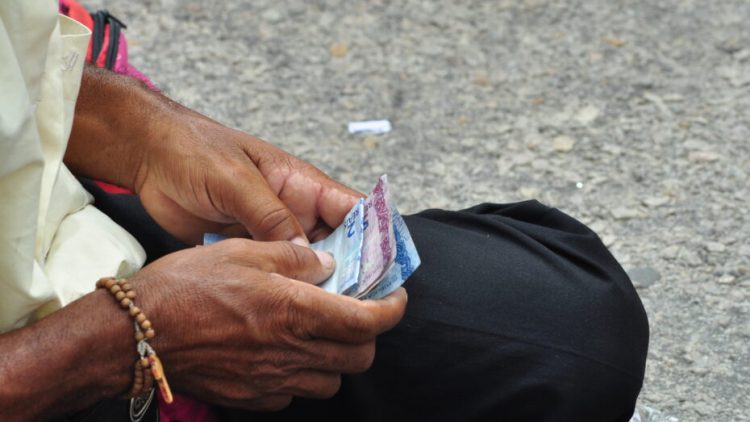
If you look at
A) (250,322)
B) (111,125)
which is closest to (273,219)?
(250,322)

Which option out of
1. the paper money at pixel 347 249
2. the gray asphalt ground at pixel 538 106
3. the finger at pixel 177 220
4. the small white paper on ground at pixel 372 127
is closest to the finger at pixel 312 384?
the paper money at pixel 347 249

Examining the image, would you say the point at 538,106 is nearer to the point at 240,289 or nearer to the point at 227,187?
the point at 227,187

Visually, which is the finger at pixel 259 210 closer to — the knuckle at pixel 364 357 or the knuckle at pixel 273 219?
the knuckle at pixel 273 219

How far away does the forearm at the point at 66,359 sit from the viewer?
3.76ft

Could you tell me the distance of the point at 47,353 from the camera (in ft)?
3.80

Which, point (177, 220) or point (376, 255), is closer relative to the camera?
point (376, 255)

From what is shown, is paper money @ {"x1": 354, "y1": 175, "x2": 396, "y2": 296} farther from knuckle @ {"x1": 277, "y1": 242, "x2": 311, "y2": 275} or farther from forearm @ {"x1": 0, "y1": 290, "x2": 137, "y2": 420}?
forearm @ {"x1": 0, "y1": 290, "x2": 137, "y2": 420}

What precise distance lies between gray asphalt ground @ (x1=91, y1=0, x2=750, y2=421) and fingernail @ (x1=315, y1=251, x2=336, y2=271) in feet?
2.86

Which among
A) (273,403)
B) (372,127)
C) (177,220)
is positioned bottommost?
(372,127)

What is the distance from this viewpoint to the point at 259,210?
4.66 ft

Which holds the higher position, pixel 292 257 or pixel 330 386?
pixel 292 257

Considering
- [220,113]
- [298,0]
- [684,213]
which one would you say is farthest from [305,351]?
[298,0]

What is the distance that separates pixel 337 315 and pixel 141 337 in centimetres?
23

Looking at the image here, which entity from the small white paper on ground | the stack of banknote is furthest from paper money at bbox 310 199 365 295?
the small white paper on ground
